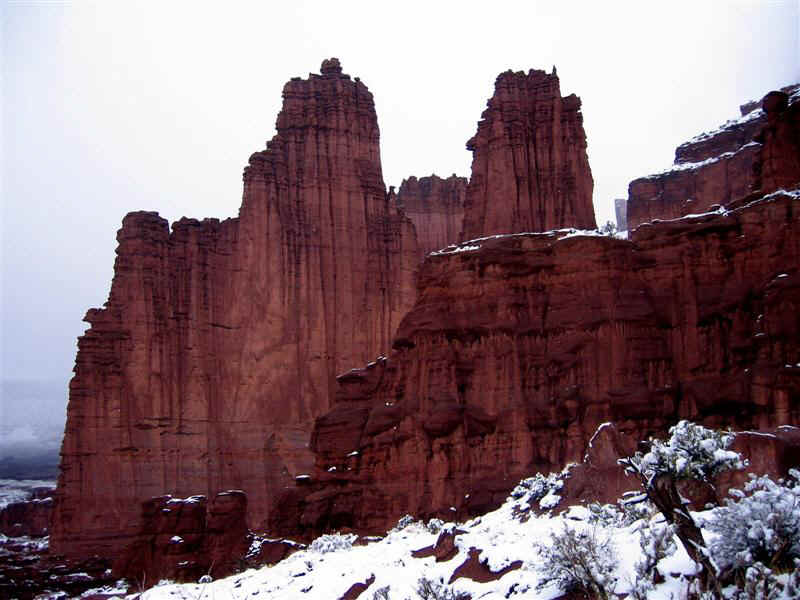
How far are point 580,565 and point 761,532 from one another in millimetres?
2608

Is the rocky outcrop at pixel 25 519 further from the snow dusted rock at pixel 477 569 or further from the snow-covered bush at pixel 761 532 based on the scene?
the snow-covered bush at pixel 761 532

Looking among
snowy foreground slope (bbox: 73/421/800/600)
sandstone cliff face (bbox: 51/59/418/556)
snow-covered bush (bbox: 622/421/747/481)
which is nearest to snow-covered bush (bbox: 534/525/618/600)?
snowy foreground slope (bbox: 73/421/800/600)

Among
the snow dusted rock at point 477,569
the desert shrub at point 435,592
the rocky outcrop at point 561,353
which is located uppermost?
the rocky outcrop at point 561,353

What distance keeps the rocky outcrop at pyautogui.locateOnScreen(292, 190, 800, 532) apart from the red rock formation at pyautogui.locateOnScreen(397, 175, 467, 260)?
2159 inches

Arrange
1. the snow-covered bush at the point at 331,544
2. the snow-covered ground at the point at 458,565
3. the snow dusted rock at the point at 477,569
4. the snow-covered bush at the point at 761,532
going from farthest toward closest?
1. the snow-covered bush at the point at 331,544
2. the snow dusted rock at the point at 477,569
3. the snow-covered ground at the point at 458,565
4. the snow-covered bush at the point at 761,532

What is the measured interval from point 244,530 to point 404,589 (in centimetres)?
3618

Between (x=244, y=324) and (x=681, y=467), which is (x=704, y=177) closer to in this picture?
(x=244, y=324)

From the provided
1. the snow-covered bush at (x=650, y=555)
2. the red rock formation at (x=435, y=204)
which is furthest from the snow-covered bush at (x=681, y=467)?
the red rock formation at (x=435, y=204)

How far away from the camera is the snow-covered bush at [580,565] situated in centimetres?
1598

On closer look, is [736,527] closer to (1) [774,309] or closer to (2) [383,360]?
(1) [774,309]

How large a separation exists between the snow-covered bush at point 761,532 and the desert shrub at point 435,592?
447 cm

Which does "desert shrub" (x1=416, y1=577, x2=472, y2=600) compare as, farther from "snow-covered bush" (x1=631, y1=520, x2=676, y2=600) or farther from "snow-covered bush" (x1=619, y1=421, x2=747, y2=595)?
"snow-covered bush" (x1=619, y1=421, x2=747, y2=595)

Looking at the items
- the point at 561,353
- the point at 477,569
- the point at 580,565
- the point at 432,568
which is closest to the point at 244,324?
the point at 561,353

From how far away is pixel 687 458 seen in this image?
16141mm
